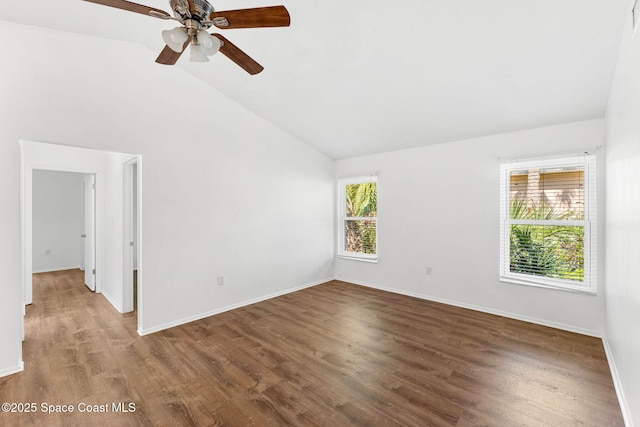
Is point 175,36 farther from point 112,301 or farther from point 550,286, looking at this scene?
point 550,286

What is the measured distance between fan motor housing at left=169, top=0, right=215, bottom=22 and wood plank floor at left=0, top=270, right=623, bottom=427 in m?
2.42

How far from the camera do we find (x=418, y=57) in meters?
2.57

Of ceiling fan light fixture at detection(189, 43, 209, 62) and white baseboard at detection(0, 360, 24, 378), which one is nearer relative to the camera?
ceiling fan light fixture at detection(189, 43, 209, 62)

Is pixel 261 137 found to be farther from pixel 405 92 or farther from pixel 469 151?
pixel 469 151

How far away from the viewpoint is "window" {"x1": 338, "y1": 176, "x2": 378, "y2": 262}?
5.17 meters

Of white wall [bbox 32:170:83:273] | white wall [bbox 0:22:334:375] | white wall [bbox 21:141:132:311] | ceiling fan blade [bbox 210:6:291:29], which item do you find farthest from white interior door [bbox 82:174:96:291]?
ceiling fan blade [bbox 210:6:291:29]

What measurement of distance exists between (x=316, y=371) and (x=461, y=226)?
2773mm

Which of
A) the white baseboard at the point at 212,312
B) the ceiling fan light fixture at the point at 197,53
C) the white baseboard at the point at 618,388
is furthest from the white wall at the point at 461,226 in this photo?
the ceiling fan light fixture at the point at 197,53

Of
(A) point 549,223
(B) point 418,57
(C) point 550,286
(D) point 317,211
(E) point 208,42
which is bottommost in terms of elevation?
(C) point 550,286

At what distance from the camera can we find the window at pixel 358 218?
5168 millimetres

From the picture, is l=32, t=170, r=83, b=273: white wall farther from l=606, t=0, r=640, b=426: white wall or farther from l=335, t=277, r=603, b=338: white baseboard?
l=606, t=0, r=640, b=426: white wall

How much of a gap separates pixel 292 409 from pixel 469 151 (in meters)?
3.65

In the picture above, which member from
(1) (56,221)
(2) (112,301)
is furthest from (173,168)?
(1) (56,221)

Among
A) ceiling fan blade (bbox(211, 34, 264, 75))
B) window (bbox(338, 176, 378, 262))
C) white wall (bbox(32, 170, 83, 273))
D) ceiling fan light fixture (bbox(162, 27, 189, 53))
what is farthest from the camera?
white wall (bbox(32, 170, 83, 273))
